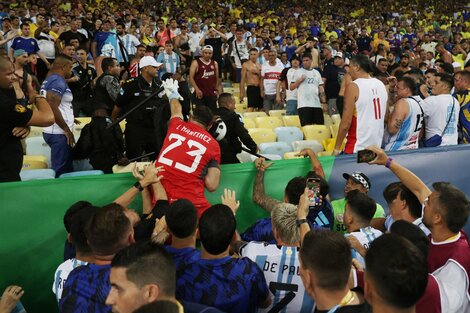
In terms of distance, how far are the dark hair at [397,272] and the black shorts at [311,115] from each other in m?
7.60

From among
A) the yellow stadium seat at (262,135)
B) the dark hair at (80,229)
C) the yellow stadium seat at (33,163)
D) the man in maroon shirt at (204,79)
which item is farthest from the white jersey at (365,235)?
the man in maroon shirt at (204,79)

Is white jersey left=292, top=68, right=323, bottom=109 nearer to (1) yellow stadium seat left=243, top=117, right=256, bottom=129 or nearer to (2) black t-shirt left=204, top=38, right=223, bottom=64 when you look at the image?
(1) yellow stadium seat left=243, top=117, right=256, bottom=129

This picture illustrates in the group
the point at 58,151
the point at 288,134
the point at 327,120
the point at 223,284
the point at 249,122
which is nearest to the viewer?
the point at 223,284

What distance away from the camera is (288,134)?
320 inches

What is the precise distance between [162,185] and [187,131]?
46 cm

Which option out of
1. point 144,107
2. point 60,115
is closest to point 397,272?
point 144,107

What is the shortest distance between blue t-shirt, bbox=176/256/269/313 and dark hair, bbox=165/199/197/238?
0.70 ft

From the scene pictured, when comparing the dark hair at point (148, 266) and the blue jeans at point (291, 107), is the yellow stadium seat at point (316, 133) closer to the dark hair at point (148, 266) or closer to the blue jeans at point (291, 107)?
the blue jeans at point (291, 107)

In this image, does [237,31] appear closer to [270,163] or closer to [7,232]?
[270,163]

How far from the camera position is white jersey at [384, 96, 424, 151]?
18.5ft

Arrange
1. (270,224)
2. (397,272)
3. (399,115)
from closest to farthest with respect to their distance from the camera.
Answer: (397,272) → (270,224) → (399,115)

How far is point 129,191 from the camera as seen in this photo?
13.3 ft

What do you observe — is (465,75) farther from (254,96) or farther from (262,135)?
(254,96)

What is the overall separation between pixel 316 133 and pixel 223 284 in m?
5.55
